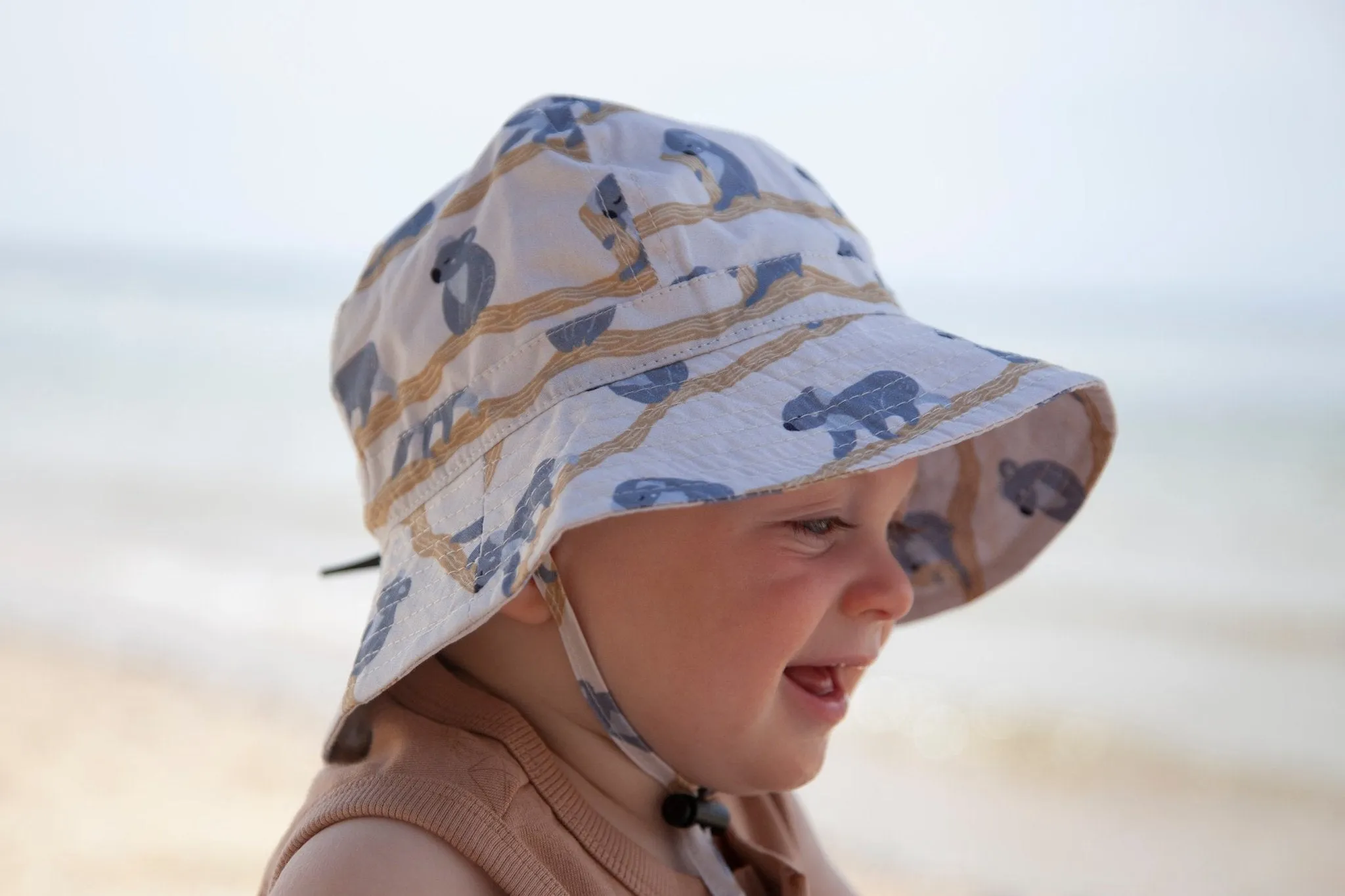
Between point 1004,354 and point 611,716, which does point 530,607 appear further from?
point 1004,354

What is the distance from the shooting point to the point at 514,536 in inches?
37.0

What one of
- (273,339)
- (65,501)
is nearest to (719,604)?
(65,501)

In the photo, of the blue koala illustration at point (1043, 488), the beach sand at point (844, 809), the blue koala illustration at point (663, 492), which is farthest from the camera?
the beach sand at point (844, 809)

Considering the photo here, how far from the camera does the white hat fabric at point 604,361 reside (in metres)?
0.96

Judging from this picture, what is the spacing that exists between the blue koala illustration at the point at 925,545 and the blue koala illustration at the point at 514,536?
702mm

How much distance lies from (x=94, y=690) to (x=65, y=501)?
8.58ft

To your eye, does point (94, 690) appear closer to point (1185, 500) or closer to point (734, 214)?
point (734, 214)

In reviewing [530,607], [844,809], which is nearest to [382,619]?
[530,607]

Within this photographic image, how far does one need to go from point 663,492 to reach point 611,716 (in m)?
0.29

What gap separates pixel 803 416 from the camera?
104cm

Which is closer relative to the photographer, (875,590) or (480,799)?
(480,799)

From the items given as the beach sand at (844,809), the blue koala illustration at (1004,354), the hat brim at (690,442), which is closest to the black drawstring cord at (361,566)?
the hat brim at (690,442)

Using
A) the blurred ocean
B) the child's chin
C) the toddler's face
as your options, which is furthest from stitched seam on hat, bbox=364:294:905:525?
the blurred ocean

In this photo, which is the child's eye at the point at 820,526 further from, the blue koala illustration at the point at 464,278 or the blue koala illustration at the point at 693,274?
the blue koala illustration at the point at 464,278
